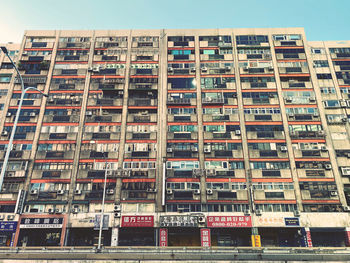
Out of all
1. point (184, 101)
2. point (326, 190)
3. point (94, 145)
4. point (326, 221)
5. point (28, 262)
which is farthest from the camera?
point (184, 101)

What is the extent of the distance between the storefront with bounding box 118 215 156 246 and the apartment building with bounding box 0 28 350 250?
175mm

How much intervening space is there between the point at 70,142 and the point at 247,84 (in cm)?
3796

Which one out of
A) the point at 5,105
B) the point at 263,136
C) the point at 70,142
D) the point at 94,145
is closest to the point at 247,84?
the point at 263,136

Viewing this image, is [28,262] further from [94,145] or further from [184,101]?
[184,101]

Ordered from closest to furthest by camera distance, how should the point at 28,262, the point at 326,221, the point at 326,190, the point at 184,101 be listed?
the point at 28,262
the point at 326,221
the point at 326,190
the point at 184,101

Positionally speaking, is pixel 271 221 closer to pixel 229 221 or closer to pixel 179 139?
pixel 229 221

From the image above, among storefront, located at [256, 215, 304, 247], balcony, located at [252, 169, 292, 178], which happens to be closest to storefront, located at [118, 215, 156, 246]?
storefront, located at [256, 215, 304, 247]

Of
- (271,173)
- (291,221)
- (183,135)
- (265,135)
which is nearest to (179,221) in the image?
(183,135)

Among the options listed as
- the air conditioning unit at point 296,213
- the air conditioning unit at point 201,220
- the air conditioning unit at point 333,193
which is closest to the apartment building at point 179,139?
the air conditioning unit at point 296,213

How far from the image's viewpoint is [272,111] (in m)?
48.5

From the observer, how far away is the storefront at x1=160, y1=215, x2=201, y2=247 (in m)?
39.8

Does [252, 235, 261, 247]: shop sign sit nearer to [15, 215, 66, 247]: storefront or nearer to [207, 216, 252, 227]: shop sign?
[207, 216, 252, 227]: shop sign

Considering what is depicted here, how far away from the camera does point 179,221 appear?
39969mm

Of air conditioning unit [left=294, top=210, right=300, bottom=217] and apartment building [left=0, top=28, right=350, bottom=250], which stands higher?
apartment building [left=0, top=28, right=350, bottom=250]
